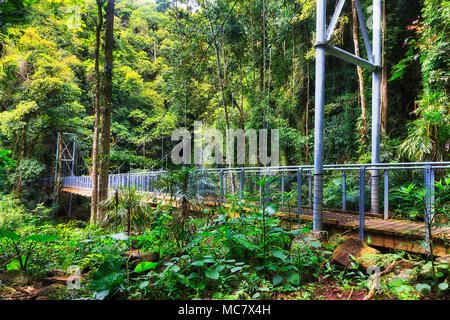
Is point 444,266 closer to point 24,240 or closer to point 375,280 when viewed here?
point 375,280

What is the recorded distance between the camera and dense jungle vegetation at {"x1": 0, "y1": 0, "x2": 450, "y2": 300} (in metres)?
1.65

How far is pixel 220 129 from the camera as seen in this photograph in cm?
973

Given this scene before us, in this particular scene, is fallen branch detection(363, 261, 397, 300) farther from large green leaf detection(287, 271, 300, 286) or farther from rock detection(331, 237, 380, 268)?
large green leaf detection(287, 271, 300, 286)

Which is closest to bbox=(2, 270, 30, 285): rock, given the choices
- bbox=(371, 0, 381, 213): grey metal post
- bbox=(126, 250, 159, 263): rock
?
bbox=(126, 250, 159, 263): rock

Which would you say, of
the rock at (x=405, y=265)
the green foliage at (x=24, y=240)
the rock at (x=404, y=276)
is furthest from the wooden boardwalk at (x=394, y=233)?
the green foliage at (x=24, y=240)

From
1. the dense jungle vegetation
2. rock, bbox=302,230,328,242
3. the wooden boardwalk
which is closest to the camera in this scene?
the dense jungle vegetation

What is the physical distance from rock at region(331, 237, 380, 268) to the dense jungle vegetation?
49 mm

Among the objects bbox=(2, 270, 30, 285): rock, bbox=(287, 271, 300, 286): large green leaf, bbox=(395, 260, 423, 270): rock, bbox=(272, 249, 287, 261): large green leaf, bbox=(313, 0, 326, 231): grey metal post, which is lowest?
bbox=(2, 270, 30, 285): rock

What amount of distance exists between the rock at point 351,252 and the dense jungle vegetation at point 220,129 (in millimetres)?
49

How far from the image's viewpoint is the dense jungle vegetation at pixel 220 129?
1.65 metres

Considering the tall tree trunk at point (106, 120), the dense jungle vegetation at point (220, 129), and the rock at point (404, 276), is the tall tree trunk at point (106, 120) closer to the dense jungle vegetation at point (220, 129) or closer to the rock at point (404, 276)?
the dense jungle vegetation at point (220, 129)

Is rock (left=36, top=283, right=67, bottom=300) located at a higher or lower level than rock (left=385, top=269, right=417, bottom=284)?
lower

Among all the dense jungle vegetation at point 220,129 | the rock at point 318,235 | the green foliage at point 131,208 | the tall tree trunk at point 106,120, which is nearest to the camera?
the dense jungle vegetation at point 220,129
